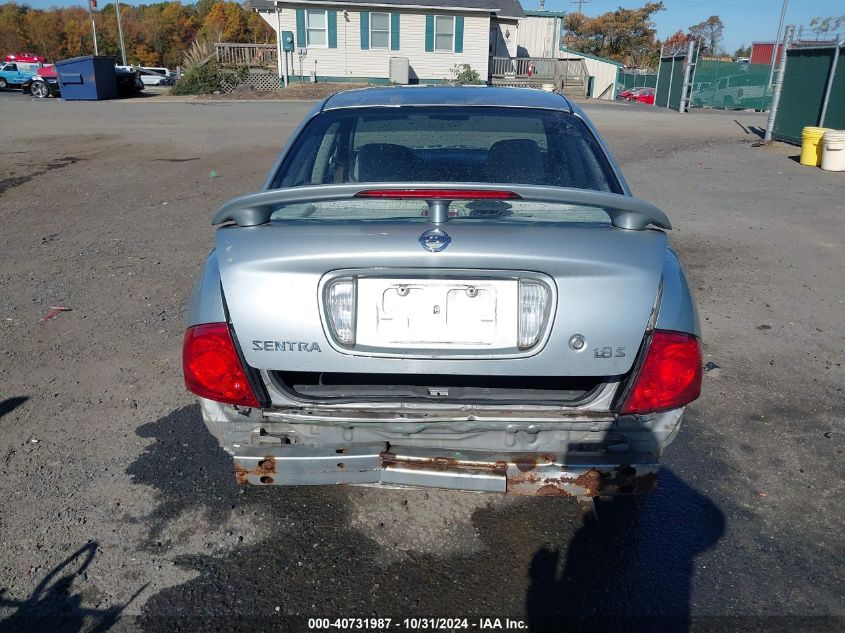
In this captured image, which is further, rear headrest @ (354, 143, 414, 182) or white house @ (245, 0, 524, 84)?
white house @ (245, 0, 524, 84)

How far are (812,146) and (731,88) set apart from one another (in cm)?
2327

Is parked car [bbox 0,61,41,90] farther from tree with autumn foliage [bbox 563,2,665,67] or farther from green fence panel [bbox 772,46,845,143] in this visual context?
tree with autumn foliage [bbox 563,2,665,67]

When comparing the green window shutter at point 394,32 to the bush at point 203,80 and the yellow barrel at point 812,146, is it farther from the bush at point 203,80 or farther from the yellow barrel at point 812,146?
the yellow barrel at point 812,146

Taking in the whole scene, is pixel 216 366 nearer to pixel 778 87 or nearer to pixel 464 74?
pixel 778 87

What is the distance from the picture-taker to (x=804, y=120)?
15.3 meters

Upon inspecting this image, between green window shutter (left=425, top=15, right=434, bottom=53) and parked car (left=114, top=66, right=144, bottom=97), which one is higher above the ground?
green window shutter (left=425, top=15, right=434, bottom=53)

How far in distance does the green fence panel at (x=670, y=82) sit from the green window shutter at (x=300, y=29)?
Result: 1622cm

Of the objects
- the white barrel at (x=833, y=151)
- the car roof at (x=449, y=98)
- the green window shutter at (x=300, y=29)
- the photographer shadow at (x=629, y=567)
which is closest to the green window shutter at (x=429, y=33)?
the green window shutter at (x=300, y=29)

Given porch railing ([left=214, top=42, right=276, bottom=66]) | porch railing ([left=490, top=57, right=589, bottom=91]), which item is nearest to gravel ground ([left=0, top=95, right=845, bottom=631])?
porch railing ([left=490, top=57, right=589, bottom=91])

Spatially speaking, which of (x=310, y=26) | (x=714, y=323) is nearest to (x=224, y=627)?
(x=714, y=323)

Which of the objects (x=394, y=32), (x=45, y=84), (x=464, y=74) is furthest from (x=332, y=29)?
(x=45, y=84)

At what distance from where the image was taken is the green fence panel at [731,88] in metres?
32.9

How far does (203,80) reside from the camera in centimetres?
3095

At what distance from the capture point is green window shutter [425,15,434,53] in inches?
1276
